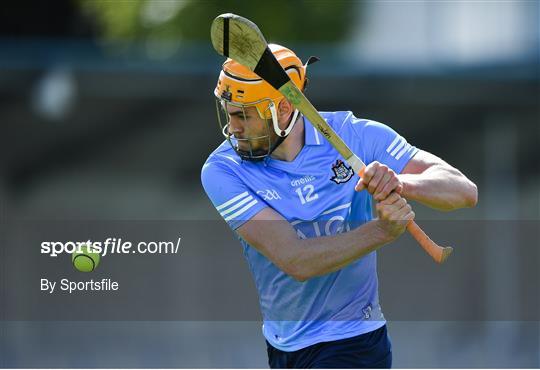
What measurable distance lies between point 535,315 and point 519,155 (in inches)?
87.0

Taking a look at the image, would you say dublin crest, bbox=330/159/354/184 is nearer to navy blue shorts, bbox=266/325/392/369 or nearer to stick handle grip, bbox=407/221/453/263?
stick handle grip, bbox=407/221/453/263

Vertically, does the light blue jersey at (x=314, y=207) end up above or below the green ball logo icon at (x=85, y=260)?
below

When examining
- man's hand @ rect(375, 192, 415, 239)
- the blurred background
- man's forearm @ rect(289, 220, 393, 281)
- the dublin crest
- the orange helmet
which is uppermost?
the blurred background

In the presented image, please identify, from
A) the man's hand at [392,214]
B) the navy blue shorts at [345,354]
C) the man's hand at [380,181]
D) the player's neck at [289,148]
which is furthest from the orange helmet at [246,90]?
the navy blue shorts at [345,354]

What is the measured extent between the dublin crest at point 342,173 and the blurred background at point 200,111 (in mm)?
7934

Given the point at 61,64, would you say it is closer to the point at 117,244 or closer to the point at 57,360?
the point at 57,360

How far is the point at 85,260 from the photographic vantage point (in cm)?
669

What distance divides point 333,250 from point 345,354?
0.60m

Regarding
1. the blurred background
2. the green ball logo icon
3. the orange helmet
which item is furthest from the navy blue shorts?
the blurred background

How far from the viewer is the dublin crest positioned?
5.31 metres

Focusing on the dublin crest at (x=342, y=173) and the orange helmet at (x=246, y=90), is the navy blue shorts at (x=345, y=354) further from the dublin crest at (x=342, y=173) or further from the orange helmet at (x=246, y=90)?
the orange helmet at (x=246, y=90)

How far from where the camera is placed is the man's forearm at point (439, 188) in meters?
5.03

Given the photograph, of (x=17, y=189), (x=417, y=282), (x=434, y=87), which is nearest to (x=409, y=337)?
(x=417, y=282)

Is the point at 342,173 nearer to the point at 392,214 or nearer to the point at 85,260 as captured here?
the point at 392,214
